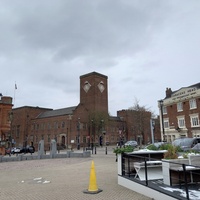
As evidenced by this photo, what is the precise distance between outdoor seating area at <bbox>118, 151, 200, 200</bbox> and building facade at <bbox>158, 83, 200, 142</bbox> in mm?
27623

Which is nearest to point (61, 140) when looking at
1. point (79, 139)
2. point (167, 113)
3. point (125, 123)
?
point (79, 139)

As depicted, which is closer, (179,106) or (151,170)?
(151,170)

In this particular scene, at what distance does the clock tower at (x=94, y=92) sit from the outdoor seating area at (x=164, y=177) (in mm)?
64580

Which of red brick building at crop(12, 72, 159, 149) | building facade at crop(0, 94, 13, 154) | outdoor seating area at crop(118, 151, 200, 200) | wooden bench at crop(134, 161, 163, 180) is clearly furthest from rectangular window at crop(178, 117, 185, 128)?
wooden bench at crop(134, 161, 163, 180)

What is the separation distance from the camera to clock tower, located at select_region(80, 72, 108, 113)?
75312 millimetres

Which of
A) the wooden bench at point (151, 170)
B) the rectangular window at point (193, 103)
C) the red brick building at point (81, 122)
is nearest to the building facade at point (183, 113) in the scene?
the rectangular window at point (193, 103)

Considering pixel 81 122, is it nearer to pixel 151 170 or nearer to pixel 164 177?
pixel 151 170

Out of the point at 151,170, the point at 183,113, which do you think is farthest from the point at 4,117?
the point at 151,170

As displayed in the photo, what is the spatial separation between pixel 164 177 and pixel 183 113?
3482 centimetres

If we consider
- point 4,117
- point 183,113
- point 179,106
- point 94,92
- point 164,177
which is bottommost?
point 164,177

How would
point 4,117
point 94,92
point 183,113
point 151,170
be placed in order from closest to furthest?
point 151,170 → point 183,113 → point 4,117 → point 94,92

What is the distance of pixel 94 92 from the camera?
75.8 m

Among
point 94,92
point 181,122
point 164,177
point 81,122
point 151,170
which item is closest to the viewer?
point 164,177

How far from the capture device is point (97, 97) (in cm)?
7606
